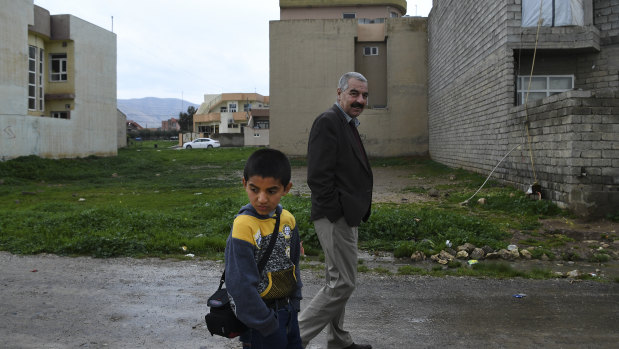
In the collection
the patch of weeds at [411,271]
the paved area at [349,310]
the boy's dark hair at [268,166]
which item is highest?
the boy's dark hair at [268,166]

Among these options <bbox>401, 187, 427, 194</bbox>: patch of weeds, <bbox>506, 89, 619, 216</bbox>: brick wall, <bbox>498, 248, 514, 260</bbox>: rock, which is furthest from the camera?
<bbox>401, 187, 427, 194</bbox>: patch of weeds

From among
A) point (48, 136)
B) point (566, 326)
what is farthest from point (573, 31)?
point (48, 136)

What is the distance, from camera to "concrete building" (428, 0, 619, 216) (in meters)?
9.18

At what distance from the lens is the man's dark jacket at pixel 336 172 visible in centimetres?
333

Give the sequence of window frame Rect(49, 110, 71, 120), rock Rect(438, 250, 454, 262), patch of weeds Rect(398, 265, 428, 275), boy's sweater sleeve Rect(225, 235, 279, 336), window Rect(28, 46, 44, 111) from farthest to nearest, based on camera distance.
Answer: window frame Rect(49, 110, 71, 120) < window Rect(28, 46, 44, 111) < rock Rect(438, 250, 454, 262) < patch of weeds Rect(398, 265, 428, 275) < boy's sweater sleeve Rect(225, 235, 279, 336)

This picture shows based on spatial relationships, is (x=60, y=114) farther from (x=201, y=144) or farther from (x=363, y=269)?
(x=363, y=269)

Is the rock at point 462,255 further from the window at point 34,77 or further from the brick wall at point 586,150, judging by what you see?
the window at point 34,77

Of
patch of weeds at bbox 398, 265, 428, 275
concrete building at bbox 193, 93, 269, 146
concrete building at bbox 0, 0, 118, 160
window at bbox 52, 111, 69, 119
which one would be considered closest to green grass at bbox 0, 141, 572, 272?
patch of weeds at bbox 398, 265, 428, 275

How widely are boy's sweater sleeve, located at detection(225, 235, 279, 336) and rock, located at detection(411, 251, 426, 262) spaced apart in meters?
4.47

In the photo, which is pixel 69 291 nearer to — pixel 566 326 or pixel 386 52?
pixel 566 326

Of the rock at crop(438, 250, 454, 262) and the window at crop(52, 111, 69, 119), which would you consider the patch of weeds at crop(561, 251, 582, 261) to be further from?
the window at crop(52, 111, 69, 119)

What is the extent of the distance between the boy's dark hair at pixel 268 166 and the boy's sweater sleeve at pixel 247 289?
353 millimetres

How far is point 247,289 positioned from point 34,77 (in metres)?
27.4

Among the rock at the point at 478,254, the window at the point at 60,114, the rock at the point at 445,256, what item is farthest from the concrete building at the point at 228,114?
the rock at the point at 478,254
